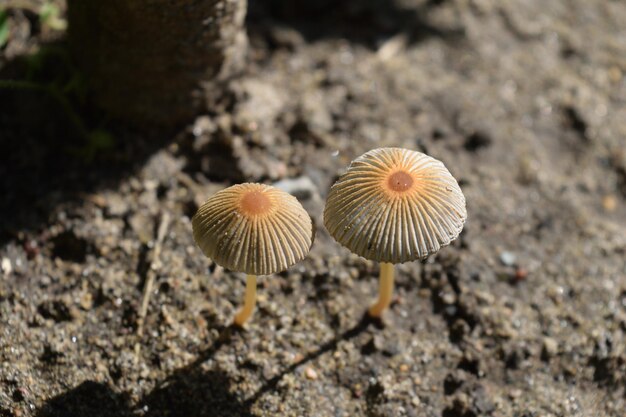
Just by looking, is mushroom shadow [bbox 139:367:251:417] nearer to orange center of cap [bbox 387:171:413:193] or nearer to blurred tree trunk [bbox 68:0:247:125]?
orange center of cap [bbox 387:171:413:193]

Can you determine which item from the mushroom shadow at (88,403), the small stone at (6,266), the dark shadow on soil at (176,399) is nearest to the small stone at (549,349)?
the dark shadow on soil at (176,399)

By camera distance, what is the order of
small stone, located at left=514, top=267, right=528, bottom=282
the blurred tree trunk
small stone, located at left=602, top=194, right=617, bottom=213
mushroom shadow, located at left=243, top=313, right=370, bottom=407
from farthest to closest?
small stone, located at left=602, top=194, right=617, bottom=213 → small stone, located at left=514, top=267, right=528, bottom=282 → the blurred tree trunk → mushroom shadow, located at left=243, top=313, right=370, bottom=407

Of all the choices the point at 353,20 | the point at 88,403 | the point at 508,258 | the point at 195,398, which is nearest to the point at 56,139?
the point at 88,403

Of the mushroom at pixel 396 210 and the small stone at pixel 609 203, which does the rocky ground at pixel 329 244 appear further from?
the mushroom at pixel 396 210

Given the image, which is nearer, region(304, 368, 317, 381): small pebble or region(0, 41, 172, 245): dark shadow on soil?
region(304, 368, 317, 381): small pebble

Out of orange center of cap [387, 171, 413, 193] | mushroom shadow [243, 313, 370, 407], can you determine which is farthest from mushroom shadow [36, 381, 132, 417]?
orange center of cap [387, 171, 413, 193]

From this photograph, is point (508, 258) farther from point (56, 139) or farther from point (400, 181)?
point (56, 139)
